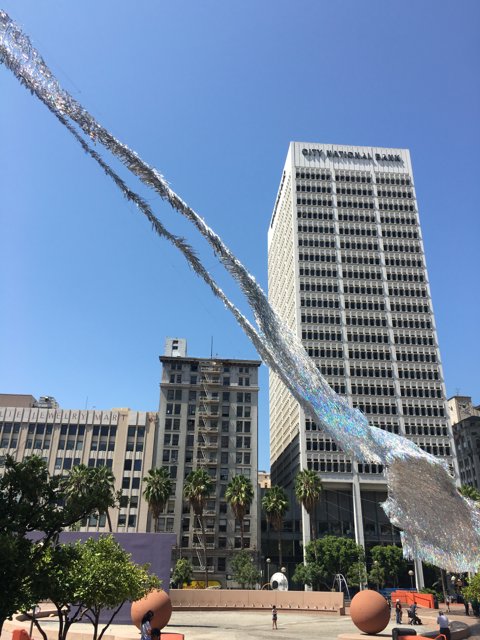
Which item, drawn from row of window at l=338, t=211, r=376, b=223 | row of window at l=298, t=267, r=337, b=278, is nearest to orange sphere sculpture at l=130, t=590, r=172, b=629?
row of window at l=298, t=267, r=337, b=278

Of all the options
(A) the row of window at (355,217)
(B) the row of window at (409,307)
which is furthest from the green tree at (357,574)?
(A) the row of window at (355,217)

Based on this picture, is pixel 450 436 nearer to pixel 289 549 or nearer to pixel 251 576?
pixel 289 549

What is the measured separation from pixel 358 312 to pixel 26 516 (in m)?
94.3

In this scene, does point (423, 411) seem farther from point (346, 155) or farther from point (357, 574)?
point (346, 155)

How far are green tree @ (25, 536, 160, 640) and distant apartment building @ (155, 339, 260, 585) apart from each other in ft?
230

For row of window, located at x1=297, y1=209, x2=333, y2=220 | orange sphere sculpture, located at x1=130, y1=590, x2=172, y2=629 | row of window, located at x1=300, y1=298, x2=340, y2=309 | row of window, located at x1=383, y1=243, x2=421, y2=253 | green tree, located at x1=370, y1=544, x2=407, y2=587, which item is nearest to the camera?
orange sphere sculpture, located at x1=130, y1=590, x2=172, y2=629

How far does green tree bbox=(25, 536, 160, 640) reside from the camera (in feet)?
58.7

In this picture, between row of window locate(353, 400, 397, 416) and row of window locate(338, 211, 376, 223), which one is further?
row of window locate(338, 211, 376, 223)

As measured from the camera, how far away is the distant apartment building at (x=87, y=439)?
90.8m

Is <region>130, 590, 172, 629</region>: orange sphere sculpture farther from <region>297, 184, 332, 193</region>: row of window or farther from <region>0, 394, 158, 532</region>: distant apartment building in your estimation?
<region>297, 184, 332, 193</region>: row of window

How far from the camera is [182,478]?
93.5 meters

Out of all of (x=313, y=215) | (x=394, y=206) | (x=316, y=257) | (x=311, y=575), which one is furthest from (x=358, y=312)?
(x=311, y=575)

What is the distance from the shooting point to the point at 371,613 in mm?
26875

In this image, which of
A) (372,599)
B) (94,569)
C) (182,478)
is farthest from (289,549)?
(94,569)
